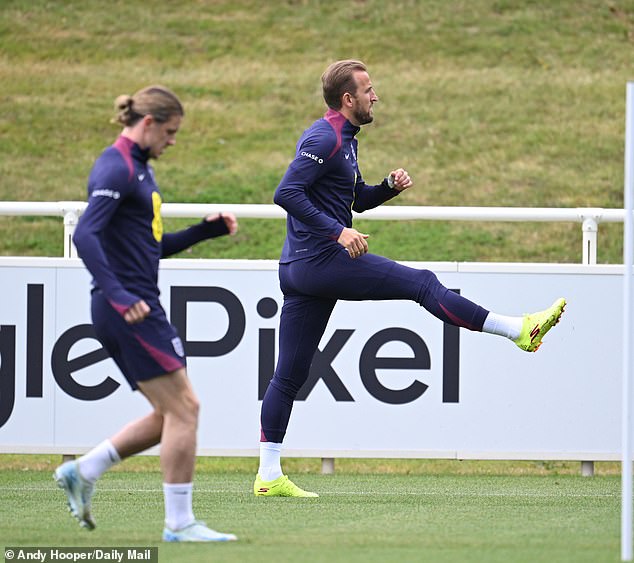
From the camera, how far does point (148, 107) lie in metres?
4.92

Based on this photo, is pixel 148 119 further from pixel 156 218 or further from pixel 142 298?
pixel 142 298

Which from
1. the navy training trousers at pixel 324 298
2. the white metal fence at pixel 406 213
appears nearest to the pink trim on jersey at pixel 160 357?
the navy training trousers at pixel 324 298

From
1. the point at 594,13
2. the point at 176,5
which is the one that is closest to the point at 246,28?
the point at 176,5

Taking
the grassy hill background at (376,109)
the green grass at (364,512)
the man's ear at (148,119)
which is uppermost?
the grassy hill background at (376,109)

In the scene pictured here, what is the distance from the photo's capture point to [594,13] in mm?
26047

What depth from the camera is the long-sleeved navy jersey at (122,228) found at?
467cm

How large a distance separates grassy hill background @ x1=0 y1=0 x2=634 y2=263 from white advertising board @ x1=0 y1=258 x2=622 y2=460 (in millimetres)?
6196

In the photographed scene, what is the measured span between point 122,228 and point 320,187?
6.41 ft

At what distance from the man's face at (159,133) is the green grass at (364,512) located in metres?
1.51

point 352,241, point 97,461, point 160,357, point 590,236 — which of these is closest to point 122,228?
point 160,357

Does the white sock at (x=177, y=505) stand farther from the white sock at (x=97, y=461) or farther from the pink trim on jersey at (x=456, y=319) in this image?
the pink trim on jersey at (x=456, y=319)

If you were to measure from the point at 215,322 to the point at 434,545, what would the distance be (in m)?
3.68

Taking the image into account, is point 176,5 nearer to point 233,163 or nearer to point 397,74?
point 397,74

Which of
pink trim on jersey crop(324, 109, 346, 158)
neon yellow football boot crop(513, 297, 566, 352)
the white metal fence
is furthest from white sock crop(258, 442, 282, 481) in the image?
the white metal fence
